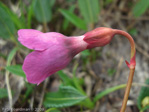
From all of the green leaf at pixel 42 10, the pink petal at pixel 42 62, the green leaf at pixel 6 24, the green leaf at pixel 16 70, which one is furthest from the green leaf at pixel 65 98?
the green leaf at pixel 42 10

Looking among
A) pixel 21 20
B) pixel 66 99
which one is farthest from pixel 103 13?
pixel 66 99

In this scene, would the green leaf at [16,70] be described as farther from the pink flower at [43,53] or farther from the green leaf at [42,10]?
the green leaf at [42,10]

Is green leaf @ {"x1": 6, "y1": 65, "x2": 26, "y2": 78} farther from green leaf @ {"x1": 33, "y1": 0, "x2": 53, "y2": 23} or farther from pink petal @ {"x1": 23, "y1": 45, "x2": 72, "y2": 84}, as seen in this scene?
green leaf @ {"x1": 33, "y1": 0, "x2": 53, "y2": 23}

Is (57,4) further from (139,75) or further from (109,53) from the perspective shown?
(139,75)

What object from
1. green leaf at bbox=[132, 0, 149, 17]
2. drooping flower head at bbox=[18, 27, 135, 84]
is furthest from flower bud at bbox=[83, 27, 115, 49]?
green leaf at bbox=[132, 0, 149, 17]

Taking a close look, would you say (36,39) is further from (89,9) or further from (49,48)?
(89,9)
